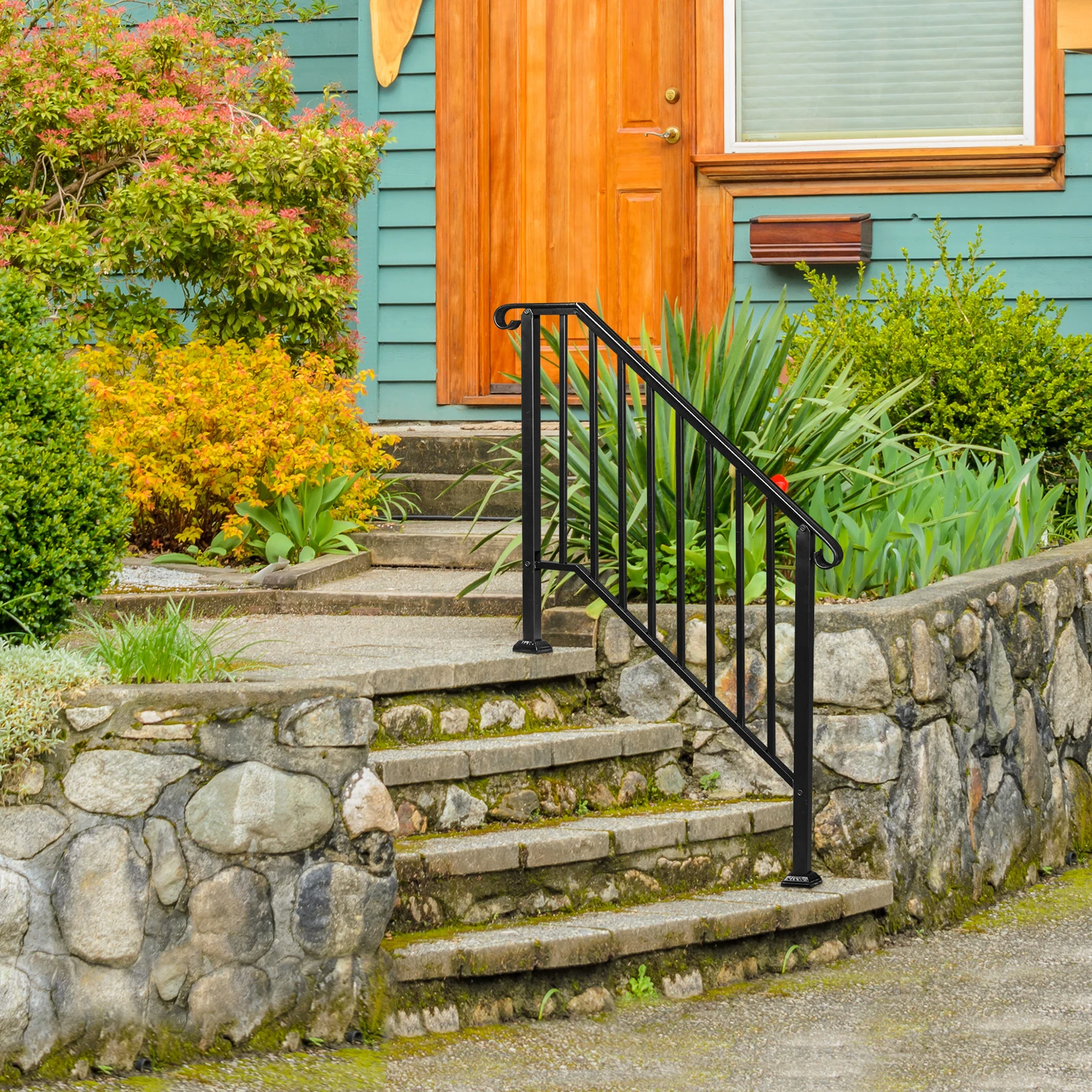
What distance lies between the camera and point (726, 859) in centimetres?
411

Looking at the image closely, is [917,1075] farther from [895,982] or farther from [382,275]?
[382,275]

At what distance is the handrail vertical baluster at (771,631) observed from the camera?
406 cm

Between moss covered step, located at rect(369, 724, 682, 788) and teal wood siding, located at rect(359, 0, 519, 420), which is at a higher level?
teal wood siding, located at rect(359, 0, 519, 420)

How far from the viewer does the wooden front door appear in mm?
7121

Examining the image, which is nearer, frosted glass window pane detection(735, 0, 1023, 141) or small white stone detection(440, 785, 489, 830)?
small white stone detection(440, 785, 489, 830)

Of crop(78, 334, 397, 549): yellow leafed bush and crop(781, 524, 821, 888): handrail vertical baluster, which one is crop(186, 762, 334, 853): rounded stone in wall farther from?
crop(78, 334, 397, 549): yellow leafed bush

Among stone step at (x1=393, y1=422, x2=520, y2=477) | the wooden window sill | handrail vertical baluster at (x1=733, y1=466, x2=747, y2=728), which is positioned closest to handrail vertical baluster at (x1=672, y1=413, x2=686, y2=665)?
handrail vertical baluster at (x1=733, y1=466, x2=747, y2=728)

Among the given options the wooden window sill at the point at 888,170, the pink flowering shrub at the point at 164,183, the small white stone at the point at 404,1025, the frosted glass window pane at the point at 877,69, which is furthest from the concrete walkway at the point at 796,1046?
the frosted glass window pane at the point at 877,69

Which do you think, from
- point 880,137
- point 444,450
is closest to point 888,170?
point 880,137

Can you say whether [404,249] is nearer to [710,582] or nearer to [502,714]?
[710,582]

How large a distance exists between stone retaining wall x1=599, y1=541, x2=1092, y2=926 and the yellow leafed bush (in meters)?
1.65

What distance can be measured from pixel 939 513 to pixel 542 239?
9.32 ft

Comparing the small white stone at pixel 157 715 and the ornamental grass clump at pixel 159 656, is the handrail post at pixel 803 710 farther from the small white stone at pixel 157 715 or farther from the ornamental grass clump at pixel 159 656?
the small white stone at pixel 157 715

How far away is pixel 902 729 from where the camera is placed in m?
4.32
